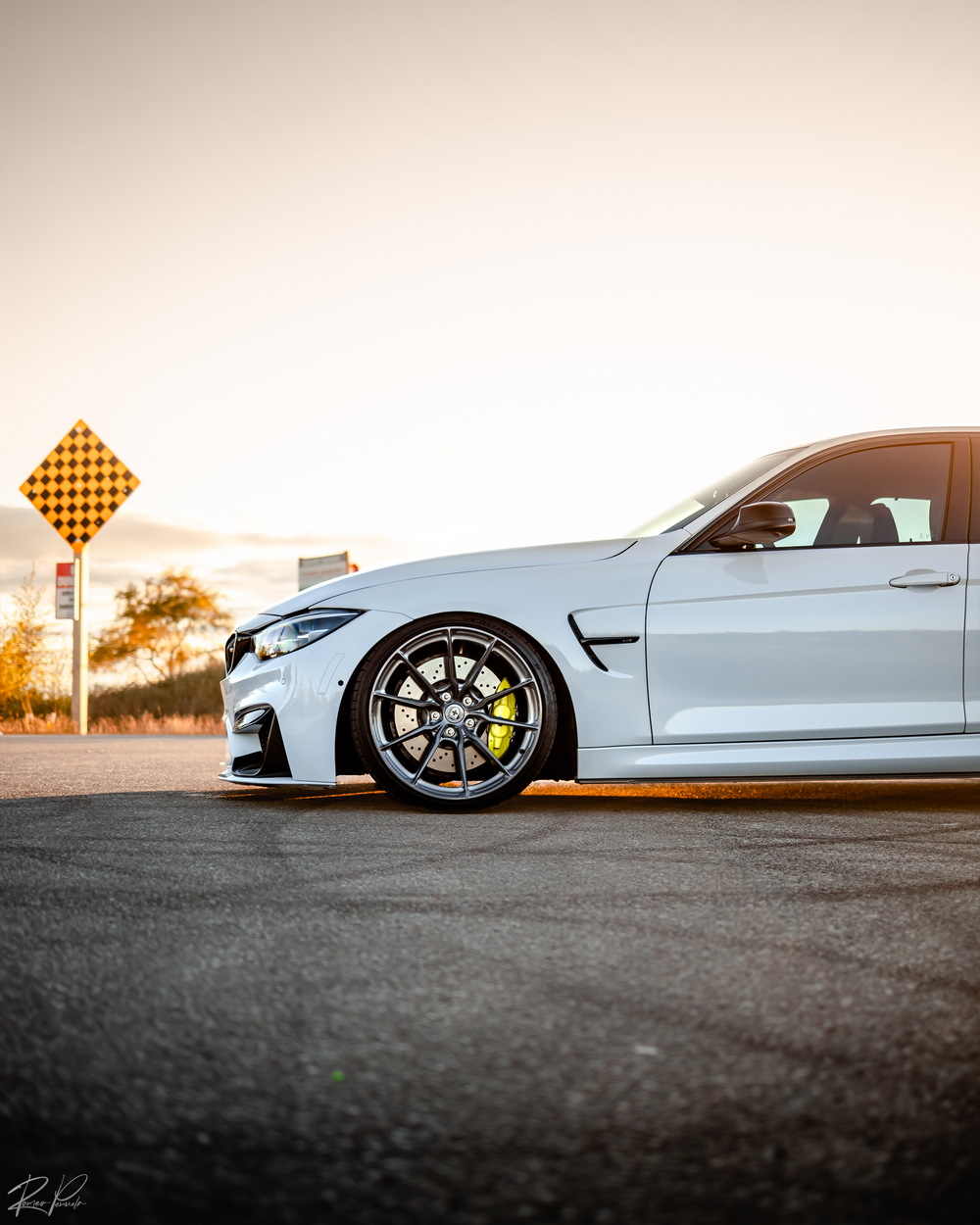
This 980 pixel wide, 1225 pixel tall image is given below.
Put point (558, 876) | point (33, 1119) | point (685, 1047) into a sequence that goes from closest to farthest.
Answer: point (33, 1119), point (685, 1047), point (558, 876)

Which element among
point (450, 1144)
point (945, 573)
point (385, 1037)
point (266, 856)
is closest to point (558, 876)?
point (266, 856)

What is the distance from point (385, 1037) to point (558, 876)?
4.57ft

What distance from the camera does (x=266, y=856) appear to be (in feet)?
11.2

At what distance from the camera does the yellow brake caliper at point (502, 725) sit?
455 centimetres

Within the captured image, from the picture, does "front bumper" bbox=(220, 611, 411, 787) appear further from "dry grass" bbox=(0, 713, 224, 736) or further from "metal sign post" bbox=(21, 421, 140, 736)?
"metal sign post" bbox=(21, 421, 140, 736)

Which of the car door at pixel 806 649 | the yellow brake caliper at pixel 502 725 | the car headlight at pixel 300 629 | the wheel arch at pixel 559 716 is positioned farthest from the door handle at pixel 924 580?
the car headlight at pixel 300 629

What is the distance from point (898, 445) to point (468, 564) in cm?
198

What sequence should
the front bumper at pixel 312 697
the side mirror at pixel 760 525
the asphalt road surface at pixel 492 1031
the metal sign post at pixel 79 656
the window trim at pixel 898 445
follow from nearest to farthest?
the asphalt road surface at pixel 492 1031, the side mirror at pixel 760 525, the front bumper at pixel 312 697, the window trim at pixel 898 445, the metal sign post at pixel 79 656

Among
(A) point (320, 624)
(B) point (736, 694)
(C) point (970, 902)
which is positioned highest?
(A) point (320, 624)

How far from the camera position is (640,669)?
4480 millimetres

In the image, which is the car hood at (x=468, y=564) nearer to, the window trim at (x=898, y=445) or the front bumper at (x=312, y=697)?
the front bumper at (x=312, y=697)

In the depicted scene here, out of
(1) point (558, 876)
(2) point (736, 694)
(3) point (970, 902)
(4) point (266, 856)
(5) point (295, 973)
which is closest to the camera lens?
(5) point (295, 973)

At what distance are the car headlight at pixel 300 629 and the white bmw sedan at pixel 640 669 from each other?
0.03ft

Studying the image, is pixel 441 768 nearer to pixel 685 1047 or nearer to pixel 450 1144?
pixel 685 1047
